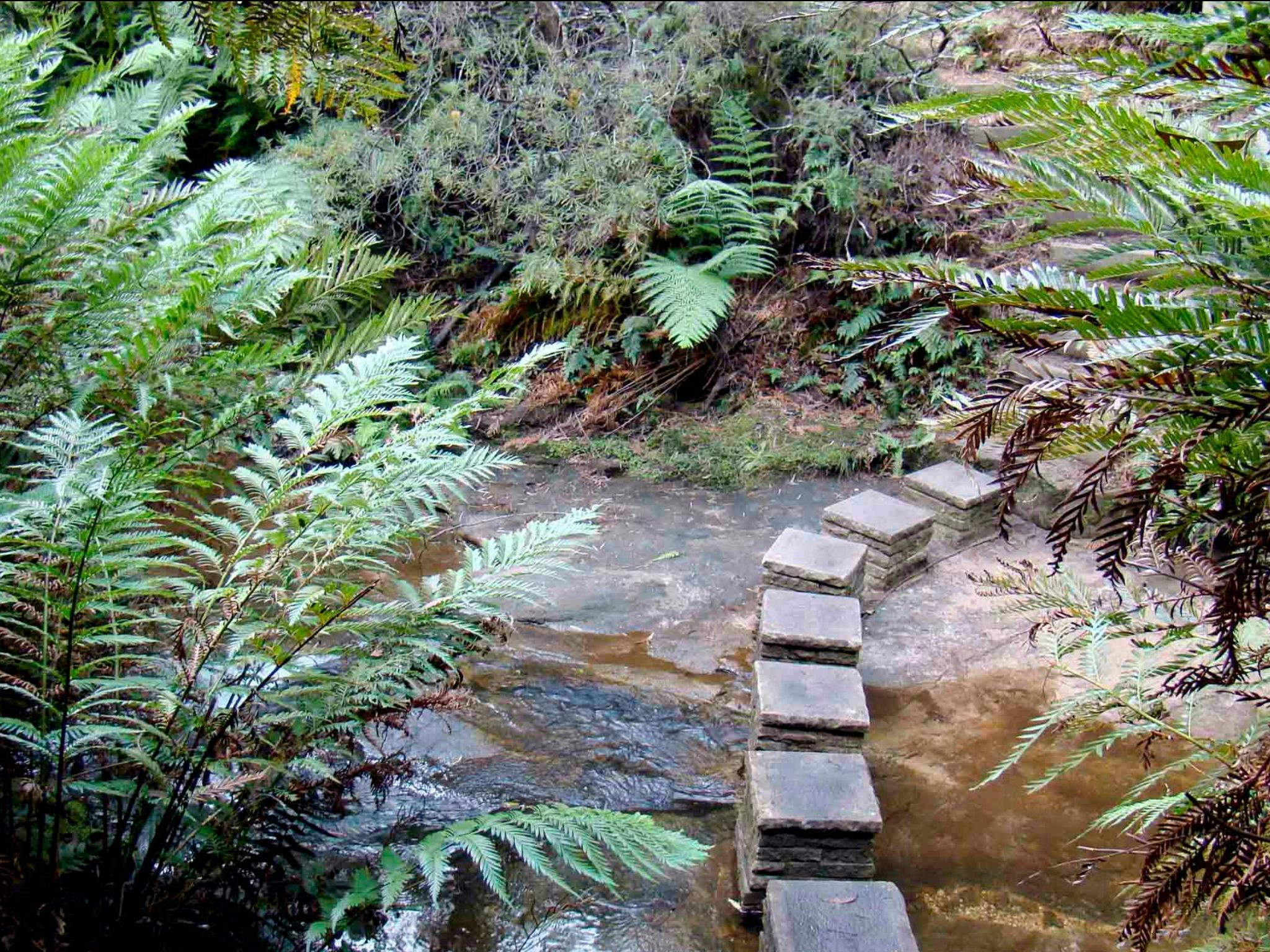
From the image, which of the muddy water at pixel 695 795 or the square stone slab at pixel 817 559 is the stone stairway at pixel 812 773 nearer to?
the square stone slab at pixel 817 559

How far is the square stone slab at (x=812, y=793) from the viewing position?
2746 millimetres

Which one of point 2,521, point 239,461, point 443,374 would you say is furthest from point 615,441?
point 2,521

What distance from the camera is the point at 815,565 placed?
3.92 m

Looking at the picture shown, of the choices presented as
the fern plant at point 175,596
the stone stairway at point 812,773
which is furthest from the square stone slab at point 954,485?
the fern plant at point 175,596

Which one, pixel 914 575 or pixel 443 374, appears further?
pixel 443 374

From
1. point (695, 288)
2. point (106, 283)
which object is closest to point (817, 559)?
point (695, 288)

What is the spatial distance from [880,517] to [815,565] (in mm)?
625

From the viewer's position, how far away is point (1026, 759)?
3559 mm

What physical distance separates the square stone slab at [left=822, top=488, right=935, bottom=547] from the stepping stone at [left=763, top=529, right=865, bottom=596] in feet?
0.82

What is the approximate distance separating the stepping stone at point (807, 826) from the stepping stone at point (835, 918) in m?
0.18

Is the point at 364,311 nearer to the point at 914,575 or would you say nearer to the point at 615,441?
the point at 615,441

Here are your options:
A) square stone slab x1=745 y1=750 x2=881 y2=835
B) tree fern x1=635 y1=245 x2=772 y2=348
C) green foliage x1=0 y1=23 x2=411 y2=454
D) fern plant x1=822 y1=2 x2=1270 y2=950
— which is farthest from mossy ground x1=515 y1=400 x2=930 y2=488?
fern plant x1=822 y1=2 x2=1270 y2=950

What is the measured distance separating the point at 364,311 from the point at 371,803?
406cm

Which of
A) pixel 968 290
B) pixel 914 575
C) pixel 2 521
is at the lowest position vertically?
pixel 914 575
